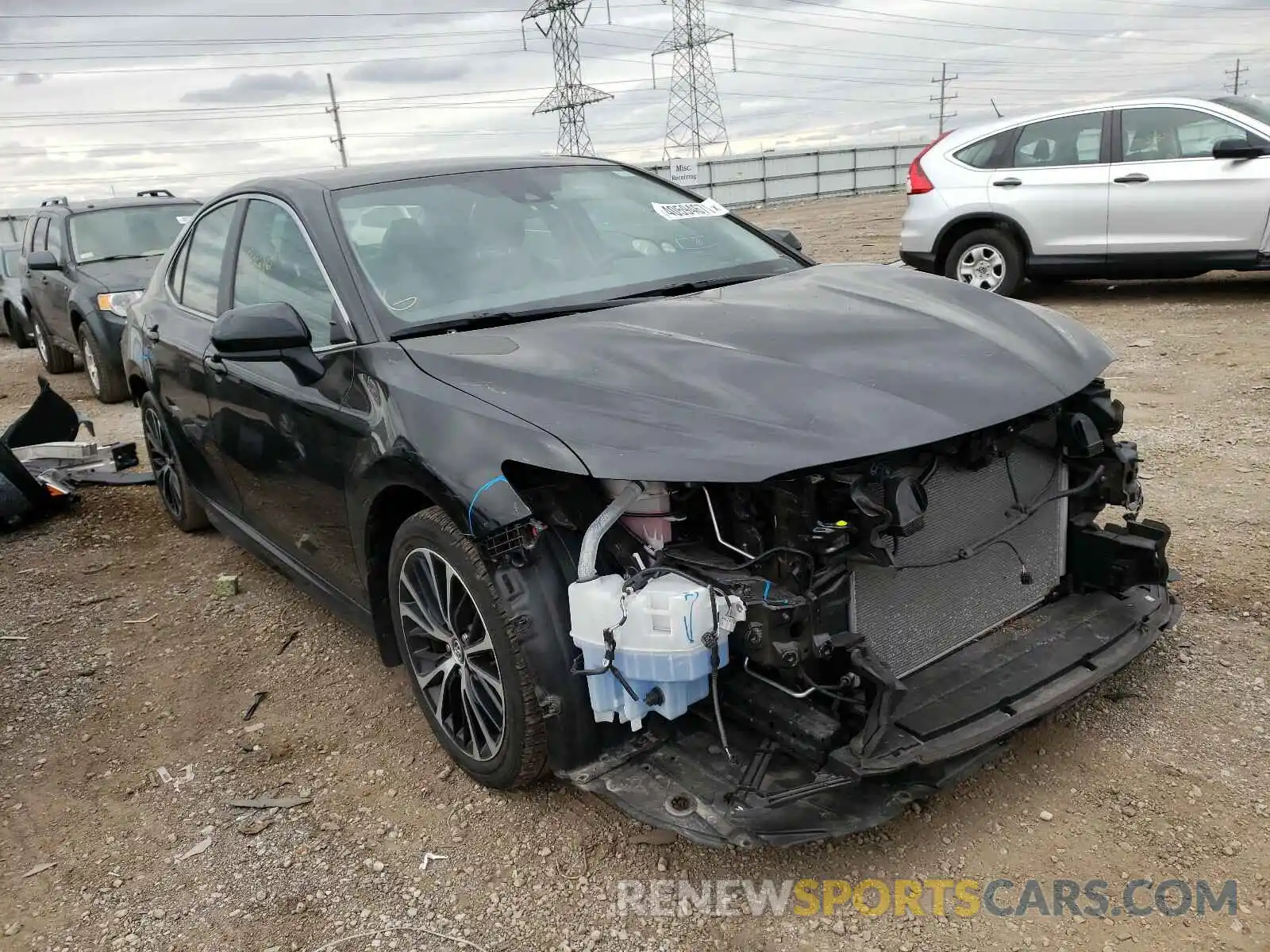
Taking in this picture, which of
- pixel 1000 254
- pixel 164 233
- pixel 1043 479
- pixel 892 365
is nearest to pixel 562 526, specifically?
pixel 892 365

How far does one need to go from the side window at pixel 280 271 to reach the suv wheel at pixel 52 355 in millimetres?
7821

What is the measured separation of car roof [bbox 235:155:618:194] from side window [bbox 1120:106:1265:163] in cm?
633

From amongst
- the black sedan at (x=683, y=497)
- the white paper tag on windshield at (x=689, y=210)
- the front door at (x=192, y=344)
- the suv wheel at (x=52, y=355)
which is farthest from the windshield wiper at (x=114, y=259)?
the white paper tag on windshield at (x=689, y=210)

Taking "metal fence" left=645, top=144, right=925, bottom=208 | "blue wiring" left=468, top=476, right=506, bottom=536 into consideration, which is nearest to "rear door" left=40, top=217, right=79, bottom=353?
"blue wiring" left=468, top=476, right=506, bottom=536

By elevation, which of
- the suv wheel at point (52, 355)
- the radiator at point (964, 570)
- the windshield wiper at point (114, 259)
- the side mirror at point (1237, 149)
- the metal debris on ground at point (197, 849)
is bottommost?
the metal debris on ground at point (197, 849)

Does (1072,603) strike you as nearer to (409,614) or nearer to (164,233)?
(409,614)

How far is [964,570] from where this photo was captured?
107 inches

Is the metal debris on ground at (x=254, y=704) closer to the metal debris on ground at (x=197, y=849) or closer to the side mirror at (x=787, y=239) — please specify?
the metal debris on ground at (x=197, y=849)

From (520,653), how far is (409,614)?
0.61m

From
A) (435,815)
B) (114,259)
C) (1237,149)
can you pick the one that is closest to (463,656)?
(435,815)

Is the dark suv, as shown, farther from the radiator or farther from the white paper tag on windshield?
the radiator

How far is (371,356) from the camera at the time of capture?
289 cm

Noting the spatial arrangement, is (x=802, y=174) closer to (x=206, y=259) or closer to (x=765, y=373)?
(x=206, y=259)

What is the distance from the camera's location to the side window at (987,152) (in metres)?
8.93
